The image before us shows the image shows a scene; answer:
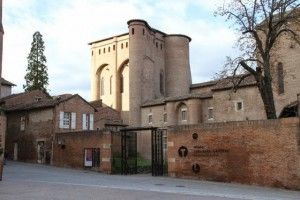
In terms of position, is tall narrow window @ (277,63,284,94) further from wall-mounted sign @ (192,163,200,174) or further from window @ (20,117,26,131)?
window @ (20,117,26,131)

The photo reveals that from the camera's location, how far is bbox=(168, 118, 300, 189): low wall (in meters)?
23.0

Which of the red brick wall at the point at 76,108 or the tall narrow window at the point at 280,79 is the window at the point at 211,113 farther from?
the red brick wall at the point at 76,108

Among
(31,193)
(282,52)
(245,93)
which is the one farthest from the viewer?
(245,93)

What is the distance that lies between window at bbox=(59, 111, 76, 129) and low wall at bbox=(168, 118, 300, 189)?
14.5 m

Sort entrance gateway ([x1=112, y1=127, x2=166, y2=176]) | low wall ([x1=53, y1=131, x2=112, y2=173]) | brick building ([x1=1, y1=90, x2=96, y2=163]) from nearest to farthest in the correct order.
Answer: entrance gateway ([x1=112, y1=127, x2=166, y2=176]), low wall ([x1=53, y1=131, x2=112, y2=173]), brick building ([x1=1, y1=90, x2=96, y2=163])

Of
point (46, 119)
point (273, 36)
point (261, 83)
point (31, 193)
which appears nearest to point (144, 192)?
point (31, 193)

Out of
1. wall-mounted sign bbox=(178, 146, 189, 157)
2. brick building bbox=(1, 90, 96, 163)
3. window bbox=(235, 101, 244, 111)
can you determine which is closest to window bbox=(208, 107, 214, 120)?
window bbox=(235, 101, 244, 111)

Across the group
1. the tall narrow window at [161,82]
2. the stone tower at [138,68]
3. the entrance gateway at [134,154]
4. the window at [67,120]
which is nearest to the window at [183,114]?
the stone tower at [138,68]

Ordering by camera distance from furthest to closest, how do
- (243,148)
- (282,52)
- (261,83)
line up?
1. (282,52)
2. (261,83)
3. (243,148)

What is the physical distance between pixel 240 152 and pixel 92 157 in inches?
538

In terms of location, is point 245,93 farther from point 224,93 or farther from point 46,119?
point 46,119

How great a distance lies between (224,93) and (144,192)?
26904mm

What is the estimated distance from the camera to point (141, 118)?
56.9 meters

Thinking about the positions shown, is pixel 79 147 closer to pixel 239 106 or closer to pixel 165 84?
pixel 239 106
